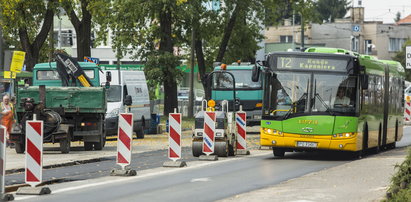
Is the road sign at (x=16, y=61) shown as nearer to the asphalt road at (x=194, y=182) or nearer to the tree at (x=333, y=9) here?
the asphalt road at (x=194, y=182)

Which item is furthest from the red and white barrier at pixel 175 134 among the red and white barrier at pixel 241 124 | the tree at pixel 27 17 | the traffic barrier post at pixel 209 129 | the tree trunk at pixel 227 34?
the tree trunk at pixel 227 34

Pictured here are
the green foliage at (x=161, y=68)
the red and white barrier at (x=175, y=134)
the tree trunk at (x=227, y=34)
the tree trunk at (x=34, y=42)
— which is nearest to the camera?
the red and white barrier at (x=175, y=134)

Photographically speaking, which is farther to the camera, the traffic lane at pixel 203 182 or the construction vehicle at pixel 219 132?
the construction vehicle at pixel 219 132

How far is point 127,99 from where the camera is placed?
106ft

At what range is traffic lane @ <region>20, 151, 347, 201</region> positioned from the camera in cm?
1502

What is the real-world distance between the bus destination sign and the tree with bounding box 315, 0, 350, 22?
385 ft


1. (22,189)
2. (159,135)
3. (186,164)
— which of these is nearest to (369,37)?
(159,135)

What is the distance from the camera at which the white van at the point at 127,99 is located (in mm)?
32606

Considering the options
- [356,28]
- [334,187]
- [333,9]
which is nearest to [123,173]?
[334,187]

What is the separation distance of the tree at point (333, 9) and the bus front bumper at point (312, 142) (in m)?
118

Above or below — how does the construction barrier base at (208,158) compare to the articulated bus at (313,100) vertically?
below

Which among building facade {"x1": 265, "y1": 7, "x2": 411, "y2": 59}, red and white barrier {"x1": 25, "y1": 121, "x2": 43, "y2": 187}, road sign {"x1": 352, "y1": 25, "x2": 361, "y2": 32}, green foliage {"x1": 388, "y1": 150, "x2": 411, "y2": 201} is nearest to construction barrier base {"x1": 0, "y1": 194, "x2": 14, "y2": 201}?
red and white barrier {"x1": 25, "y1": 121, "x2": 43, "y2": 187}

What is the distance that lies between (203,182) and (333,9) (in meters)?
126

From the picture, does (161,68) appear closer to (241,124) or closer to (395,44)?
(241,124)
